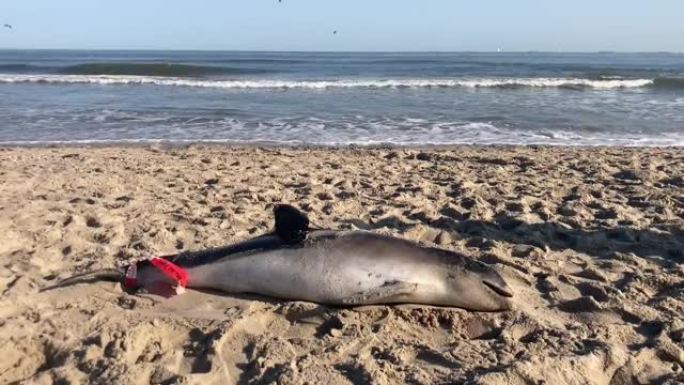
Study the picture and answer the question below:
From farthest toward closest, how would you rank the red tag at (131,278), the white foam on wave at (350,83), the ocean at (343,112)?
the white foam on wave at (350,83), the ocean at (343,112), the red tag at (131,278)

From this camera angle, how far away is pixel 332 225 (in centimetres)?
568

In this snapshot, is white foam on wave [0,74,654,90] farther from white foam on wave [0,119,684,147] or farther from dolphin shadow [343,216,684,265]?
dolphin shadow [343,216,684,265]

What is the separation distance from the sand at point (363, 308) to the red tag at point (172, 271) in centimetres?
10

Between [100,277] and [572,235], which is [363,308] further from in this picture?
[572,235]

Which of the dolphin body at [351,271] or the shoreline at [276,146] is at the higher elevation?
the dolphin body at [351,271]

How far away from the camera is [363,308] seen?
3.89 metres

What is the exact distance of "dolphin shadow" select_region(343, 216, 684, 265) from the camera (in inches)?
199

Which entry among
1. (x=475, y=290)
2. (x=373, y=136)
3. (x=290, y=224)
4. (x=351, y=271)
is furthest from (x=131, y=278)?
(x=373, y=136)

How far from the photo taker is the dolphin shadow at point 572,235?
5.06 metres

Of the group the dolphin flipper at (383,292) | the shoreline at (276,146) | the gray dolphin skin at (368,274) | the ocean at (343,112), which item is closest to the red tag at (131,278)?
the gray dolphin skin at (368,274)

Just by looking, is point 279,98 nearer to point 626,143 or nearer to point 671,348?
point 626,143

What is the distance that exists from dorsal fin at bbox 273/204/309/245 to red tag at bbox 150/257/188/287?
672 millimetres

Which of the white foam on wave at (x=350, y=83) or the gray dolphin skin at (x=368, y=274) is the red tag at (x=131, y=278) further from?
the white foam on wave at (x=350, y=83)

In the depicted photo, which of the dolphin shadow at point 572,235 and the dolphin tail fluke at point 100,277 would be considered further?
the dolphin shadow at point 572,235
